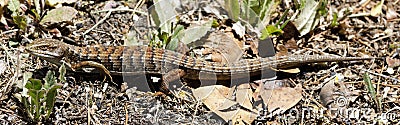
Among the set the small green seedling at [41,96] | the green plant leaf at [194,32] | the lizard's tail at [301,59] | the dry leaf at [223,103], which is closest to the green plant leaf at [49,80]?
the small green seedling at [41,96]

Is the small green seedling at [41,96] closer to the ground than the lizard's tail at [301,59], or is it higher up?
closer to the ground

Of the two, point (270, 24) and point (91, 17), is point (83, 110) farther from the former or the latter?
point (270, 24)

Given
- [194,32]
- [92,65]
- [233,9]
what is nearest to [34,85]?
[92,65]

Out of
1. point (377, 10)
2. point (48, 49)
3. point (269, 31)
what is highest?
point (377, 10)

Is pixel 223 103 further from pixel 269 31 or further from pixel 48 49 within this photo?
pixel 48 49

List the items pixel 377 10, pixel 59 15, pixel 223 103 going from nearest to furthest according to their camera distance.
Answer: pixel 223 103, pixel 59 15, pixel 377 10

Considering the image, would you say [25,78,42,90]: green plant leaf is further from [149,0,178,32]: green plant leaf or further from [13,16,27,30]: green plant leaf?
[149,0,178,32]: green plant leaf

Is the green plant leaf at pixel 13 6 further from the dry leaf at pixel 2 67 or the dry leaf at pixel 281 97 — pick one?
the dry leaf at pixel 281 97
